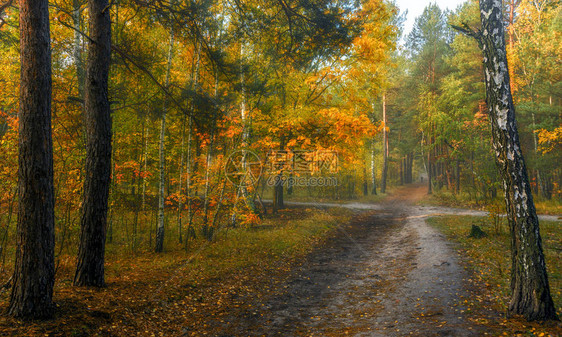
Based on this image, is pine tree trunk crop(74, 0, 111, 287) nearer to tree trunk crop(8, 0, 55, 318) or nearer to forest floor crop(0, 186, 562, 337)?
forest floor crop(0, 186, 562, 337)

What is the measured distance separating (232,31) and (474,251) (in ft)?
32.3

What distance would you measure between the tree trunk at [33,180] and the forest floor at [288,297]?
1.24 feet

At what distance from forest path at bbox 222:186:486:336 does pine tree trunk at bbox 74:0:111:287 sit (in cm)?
289

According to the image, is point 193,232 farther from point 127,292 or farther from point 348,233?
point 348,233

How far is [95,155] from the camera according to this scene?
5.81 meters

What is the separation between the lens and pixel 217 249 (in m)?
10.1

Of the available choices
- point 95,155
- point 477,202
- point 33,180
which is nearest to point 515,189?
point 33,180

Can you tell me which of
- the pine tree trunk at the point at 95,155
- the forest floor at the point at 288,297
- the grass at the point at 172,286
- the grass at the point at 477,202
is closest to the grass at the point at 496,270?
the forest floor at the point at 288,297

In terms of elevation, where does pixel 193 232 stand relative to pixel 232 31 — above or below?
below

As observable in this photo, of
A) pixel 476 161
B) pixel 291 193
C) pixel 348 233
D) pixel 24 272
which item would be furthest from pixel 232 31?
pixel 291 193

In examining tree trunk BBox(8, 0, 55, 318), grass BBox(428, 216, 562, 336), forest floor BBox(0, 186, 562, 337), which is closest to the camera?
tree trunk BBox(8, 0, 55, 318)

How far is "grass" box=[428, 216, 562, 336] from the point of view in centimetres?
445

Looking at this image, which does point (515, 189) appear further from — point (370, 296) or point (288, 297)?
point (288, 297)

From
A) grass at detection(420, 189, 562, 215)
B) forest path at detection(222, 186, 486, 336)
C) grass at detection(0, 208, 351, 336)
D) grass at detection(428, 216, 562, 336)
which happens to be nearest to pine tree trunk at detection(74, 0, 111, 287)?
grass at detection(0, 208, 351, 336)
